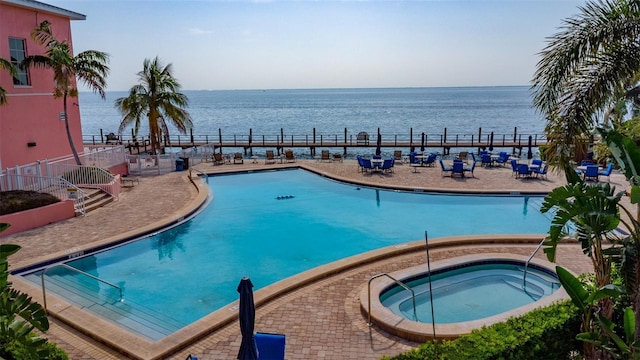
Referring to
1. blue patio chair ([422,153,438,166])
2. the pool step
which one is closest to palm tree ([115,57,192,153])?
blue patio chair ([422,153,438,166])

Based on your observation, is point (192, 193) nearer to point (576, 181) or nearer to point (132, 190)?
point (132, 190)

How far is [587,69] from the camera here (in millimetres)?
7574

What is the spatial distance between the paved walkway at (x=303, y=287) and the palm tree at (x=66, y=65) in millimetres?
4953

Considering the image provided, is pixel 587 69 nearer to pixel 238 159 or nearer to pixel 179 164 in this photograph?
pixel 179 164

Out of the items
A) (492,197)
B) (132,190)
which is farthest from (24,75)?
(492,197)

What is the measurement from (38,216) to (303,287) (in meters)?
10.1

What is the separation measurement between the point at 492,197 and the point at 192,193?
41.7 feet

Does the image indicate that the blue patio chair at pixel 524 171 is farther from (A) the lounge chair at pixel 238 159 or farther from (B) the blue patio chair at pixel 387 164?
(A) the lounge chair at pixel 238 159

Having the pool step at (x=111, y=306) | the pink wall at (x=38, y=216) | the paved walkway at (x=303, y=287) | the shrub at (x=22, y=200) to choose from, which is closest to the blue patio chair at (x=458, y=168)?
the paved walkway at (x=303, y=287)

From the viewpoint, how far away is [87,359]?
7379 mm

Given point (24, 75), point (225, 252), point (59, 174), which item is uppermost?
point (24, 75)

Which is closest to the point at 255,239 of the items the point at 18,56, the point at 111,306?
the point at 111,306

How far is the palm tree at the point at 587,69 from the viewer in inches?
288

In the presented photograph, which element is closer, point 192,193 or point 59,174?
point 59,174
